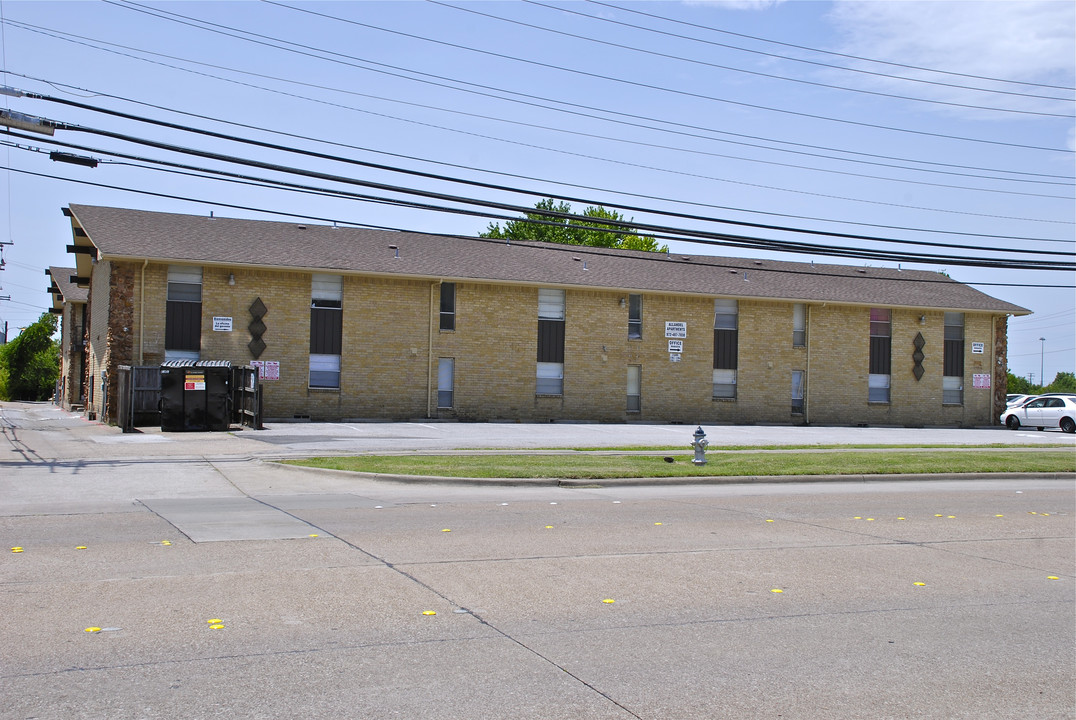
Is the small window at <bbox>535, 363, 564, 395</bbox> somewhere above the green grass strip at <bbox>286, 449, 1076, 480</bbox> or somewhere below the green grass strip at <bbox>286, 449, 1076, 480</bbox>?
above

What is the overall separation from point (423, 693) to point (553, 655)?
1.06 meters

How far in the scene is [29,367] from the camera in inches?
2532

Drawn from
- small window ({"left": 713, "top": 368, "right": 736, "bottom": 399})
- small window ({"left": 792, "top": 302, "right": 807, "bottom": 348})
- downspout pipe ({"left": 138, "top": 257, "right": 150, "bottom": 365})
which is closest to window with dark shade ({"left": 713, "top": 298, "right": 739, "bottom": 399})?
small window ({"left": 713, "top": 368, "right": 736, "bottom": 399})

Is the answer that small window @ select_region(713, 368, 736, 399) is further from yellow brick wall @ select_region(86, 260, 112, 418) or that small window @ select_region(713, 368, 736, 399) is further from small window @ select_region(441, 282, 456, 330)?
yellow brick wall @ select_region(86, 260, 112, 418)

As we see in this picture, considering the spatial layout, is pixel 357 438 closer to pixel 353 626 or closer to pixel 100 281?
pixel 100 281

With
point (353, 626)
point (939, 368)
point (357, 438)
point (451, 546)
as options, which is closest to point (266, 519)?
point (451, 546)

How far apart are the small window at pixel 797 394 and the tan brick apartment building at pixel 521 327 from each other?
2.4 inches

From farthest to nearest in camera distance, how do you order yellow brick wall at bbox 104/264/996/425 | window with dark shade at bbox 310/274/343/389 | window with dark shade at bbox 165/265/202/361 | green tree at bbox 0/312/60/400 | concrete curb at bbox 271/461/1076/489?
1. green tree at bbox 0/312/60/400
2. window with dark shade at bbox 310/274/343/389
3. yellow brick wall at bbox 104/264/996/425
4. window with dark shade at bbox 165/265/202/361
5. concrete curb at bbox 271/461/1076/489

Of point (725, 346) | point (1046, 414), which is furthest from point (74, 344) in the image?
point (1046, 414)

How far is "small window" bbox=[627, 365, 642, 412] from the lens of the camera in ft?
124

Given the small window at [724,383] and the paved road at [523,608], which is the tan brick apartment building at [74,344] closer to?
the small window at [724,383]

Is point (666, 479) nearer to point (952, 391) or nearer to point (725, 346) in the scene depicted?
point (725, 346)

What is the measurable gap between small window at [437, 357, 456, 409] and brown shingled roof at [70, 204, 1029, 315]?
3.19m

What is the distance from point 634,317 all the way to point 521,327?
16.2ft
